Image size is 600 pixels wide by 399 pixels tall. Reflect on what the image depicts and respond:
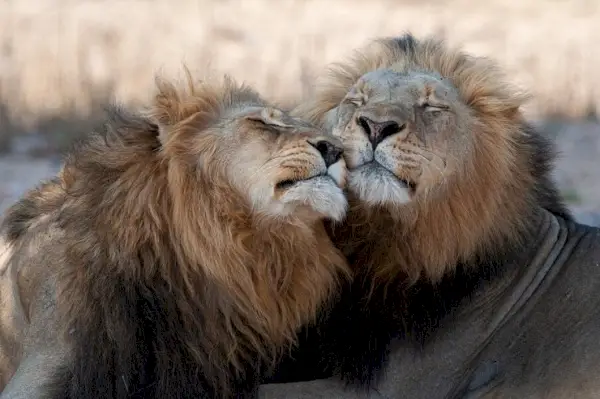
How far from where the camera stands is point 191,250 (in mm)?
3594

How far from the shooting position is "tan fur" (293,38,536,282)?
3752 mm

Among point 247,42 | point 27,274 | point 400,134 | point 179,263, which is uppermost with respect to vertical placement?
point 400,134

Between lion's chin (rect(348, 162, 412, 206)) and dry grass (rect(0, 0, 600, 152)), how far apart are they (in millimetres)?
4471

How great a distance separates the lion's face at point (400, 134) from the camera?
3699 mm

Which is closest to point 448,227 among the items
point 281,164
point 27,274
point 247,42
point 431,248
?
point 431,248

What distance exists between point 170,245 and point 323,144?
0.53 meters

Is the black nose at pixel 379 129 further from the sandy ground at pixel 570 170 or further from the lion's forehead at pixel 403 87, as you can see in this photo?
the sandy ground at pixel 570 170

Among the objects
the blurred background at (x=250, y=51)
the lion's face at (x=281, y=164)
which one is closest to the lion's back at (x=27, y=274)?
the lion's face at (x=281, y=164)

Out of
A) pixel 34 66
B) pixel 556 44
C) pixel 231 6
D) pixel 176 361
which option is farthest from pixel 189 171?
pixel 231 6

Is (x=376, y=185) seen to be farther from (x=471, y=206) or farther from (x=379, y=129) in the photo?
(x=471, y=206)

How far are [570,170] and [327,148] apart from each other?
186 inches

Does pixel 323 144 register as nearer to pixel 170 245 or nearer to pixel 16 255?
pixel 170 245

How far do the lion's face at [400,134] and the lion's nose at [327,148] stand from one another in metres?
0.14

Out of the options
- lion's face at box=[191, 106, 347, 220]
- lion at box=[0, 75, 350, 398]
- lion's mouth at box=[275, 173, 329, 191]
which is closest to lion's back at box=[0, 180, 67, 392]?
lion at box=[0, 75, 350, 398]
